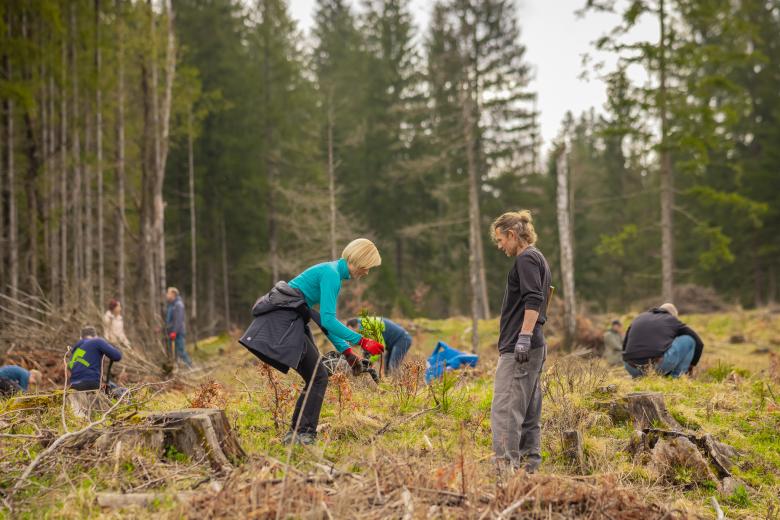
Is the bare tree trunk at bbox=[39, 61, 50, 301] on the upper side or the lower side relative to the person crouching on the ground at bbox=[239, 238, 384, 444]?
upper

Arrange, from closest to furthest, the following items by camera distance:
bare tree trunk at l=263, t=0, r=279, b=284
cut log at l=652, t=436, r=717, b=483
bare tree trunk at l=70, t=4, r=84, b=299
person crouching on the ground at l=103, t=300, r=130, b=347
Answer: cut log at l=652, t=436, r=717, b=483 → person crouching on the ground at l=103, t=300, r=130, b=347 → bare tree trunk at l=70, t=4, r=84, b=299 → bare tree trunk at l=263, t=0, r=279, b=284

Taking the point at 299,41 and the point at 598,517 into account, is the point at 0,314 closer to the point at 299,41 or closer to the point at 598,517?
the point at 598,517

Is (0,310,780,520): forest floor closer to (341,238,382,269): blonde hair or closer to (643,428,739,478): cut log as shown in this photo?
(643,428,739,478): cut log

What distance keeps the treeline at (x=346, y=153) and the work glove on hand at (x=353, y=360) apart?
880 centimetres

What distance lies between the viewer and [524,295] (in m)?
4.71

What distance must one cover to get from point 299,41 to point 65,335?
23.3 m

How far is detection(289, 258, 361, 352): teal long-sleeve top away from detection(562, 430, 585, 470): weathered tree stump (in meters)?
2.00

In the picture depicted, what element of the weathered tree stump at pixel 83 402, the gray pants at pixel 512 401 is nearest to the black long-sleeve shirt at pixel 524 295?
the gray pants at pixel 512 401

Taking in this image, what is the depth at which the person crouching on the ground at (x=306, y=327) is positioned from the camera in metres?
4.83

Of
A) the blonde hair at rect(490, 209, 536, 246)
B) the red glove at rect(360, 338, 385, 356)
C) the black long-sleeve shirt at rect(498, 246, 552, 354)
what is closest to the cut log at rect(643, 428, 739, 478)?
the black long-sleeve shirt at rect(498, 246, 552, 354)

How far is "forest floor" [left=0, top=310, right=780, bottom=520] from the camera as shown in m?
3.60

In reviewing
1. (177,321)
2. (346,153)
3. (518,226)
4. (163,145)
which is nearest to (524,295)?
(518,226)

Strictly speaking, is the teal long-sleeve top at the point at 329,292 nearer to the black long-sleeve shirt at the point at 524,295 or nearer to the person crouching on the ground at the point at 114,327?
the black long-sleeve shirt at the point at 524,295

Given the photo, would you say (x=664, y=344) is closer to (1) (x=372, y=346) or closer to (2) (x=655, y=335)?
(2) (x=655, y=335)
